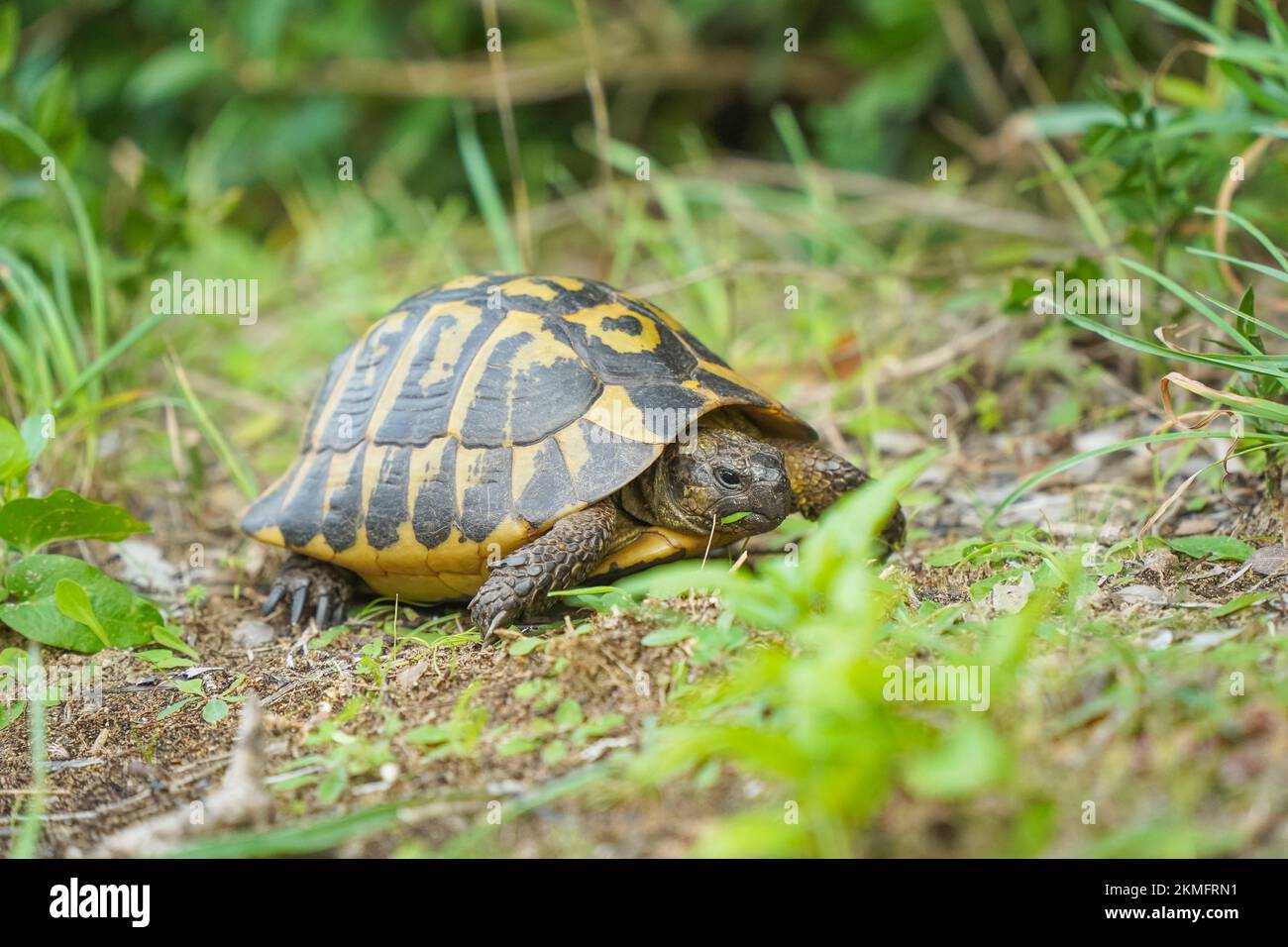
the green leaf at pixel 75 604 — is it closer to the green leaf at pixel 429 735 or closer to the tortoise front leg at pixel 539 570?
the tortoise front leg at pixel 539 570

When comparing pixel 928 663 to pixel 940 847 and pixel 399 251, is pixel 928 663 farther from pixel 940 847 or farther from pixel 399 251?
pixel 399 251

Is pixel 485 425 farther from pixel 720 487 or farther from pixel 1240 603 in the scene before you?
pixel 1240 603

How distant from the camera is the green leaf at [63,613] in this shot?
10.6 feet

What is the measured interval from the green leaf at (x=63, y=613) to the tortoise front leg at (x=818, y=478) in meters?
1.96

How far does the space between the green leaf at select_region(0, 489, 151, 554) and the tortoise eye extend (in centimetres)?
165

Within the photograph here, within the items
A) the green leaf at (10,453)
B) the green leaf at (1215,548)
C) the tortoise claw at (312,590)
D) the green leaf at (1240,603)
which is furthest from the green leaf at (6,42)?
the green leaf at (1240,603)

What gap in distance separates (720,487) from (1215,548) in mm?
1295

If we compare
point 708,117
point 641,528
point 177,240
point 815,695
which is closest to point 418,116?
point 708,117

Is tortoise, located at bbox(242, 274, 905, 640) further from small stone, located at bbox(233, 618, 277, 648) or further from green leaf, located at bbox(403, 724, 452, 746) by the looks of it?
green leaf, located at bbox(403, 724, 452, 746)

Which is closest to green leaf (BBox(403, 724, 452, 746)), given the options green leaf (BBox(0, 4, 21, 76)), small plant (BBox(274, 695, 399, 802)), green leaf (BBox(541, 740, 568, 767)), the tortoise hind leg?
small plant (BBox(274, 695, 399, 802))

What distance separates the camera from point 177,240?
4605 millimetres

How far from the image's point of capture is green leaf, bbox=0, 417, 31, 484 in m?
3.27

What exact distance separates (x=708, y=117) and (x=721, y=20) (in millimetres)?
845

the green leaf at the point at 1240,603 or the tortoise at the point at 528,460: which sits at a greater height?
the tortoise at the point at 528,460
